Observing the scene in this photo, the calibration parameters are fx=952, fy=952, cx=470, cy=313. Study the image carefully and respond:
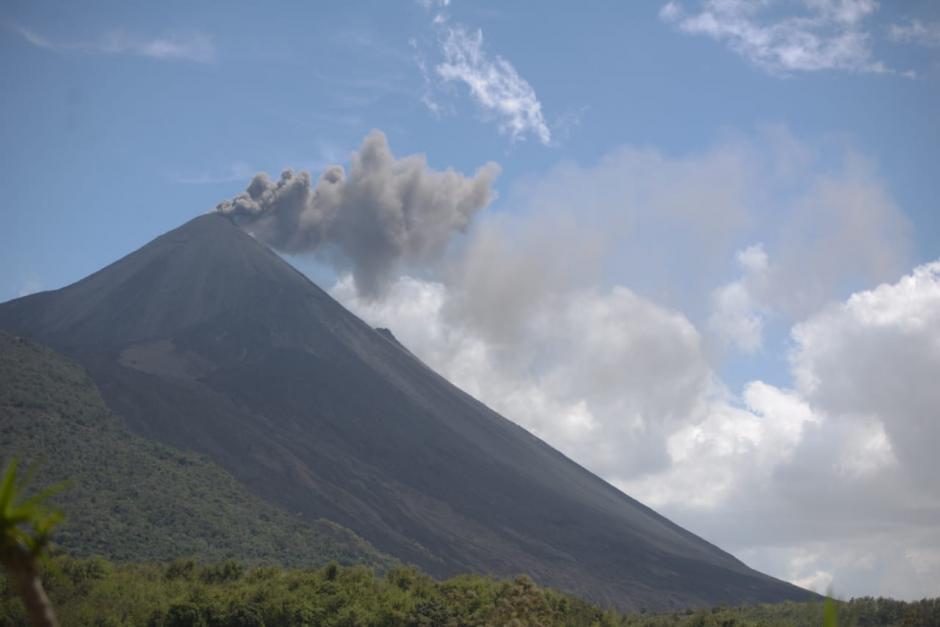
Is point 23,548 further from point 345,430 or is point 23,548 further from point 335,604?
point 345,430

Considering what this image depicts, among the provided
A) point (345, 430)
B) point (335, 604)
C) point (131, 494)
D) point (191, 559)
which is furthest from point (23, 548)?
point (345, 430)

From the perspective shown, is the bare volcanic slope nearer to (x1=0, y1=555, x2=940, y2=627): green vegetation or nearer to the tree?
(x1=0, y1=555, x2=940, y2=627): green vegetation

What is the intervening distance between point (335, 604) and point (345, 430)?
83363mm

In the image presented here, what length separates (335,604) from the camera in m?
29.4

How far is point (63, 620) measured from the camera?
2916 centimetres

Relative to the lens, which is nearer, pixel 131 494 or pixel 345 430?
pixel 131 494

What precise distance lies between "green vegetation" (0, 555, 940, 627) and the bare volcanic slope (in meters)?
51.6

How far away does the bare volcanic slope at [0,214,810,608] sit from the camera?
91.8 metres

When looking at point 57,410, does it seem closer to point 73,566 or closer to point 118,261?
point 73,566

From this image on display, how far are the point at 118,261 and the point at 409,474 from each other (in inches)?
3457

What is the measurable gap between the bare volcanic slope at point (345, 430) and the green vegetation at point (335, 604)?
51615 millimetres

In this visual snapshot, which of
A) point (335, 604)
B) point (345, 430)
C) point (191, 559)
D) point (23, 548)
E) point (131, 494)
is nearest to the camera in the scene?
point (23, 548)

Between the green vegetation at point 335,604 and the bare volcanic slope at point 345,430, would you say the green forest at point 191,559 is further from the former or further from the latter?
the bare volcanic slope at point 345,430

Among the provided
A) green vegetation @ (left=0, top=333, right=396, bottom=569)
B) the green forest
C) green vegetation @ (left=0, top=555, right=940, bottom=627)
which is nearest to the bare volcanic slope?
green vegetation @ (left=0, top=333, right=396, bottom=569)
